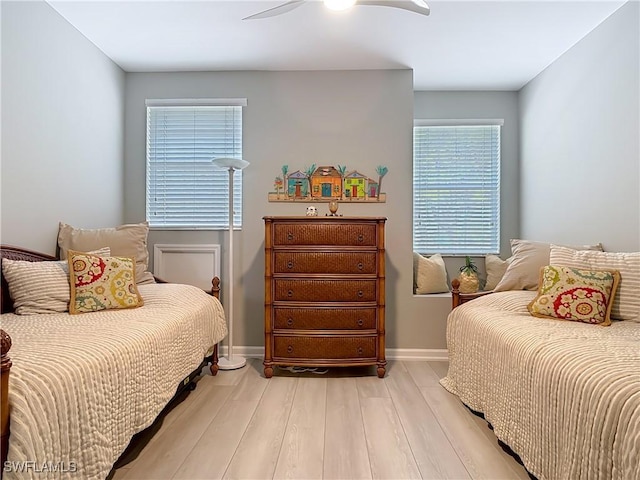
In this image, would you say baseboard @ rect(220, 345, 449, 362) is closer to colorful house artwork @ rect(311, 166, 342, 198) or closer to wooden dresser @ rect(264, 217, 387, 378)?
wooden dresser @ rect(264, 217, 387, 378)

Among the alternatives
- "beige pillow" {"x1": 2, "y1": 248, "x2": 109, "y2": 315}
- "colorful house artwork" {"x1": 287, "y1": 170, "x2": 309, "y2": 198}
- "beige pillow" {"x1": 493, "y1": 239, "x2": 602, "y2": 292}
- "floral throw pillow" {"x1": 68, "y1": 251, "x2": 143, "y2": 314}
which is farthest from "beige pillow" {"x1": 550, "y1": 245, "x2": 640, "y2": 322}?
"beige pillow" {"x1": 2, "y1": 248, "x2": 109, "y2": 315}

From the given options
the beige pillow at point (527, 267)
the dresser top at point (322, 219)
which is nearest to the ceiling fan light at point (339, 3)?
the dresser top at point (322, 219)

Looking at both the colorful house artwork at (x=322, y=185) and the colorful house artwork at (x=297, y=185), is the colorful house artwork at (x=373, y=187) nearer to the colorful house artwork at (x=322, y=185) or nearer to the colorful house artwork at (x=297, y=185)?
the colorful house artwork at (x=322, y=185)

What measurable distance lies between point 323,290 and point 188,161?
1717mm

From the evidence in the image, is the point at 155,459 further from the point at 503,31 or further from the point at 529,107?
the point at 529,107

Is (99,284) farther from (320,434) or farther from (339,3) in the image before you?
(339,3)

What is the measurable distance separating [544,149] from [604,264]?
1471mm

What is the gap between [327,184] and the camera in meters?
3.59

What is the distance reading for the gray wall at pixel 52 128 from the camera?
7.65 feet

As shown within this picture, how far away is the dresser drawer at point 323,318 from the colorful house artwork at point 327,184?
1.05 m

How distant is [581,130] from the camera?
2965 mm

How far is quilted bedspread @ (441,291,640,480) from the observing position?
125cm


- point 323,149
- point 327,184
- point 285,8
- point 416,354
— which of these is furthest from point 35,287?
point 416,354

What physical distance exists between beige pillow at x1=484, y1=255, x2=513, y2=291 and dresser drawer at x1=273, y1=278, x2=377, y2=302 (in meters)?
1.29
